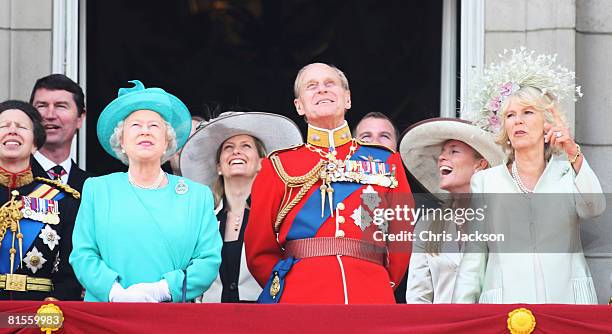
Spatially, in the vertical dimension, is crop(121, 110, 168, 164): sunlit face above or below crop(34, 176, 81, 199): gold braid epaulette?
above

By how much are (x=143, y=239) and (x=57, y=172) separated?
1234 mm

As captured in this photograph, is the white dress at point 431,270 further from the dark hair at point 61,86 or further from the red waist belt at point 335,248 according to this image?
the dark hair at point 61,86

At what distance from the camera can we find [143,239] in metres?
6.70

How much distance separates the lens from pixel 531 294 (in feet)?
22.6

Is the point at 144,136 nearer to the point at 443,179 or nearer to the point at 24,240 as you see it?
the point at 24,240

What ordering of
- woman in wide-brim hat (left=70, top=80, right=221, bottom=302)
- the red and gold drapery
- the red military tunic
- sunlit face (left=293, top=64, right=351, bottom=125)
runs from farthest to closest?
sunlit face (left=293, top=64, right=351, bottom=125) → the red military tunic → woman in wide-brim hat (left=70, top=80, right=221, bottom=302) → the red and gold drapery

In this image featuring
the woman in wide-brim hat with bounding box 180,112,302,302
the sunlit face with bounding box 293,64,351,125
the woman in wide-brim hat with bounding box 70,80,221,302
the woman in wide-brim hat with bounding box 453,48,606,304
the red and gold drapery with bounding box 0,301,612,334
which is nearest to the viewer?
the red and gold drapery with bounding box 0,301,612,334

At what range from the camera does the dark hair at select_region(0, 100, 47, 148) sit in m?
7.15

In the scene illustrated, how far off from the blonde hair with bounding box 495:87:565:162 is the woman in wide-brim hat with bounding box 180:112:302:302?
1198mm

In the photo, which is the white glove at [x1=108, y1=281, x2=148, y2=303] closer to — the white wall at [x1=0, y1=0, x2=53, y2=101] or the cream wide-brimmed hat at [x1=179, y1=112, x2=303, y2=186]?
the cream wide-brimmed hat at [x1=179, y1=112, x2=303, y2=186]

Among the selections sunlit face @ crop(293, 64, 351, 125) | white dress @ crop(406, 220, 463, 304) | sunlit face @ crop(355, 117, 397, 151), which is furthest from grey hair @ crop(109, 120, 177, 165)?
sunlit face @ crop(355, 117, 397, 151)

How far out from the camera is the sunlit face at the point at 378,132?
8094 millimetres

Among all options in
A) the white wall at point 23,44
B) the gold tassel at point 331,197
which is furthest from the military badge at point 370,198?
the white wall at point 23,44

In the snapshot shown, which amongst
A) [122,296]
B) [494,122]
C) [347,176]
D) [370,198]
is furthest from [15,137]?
[494,122]
